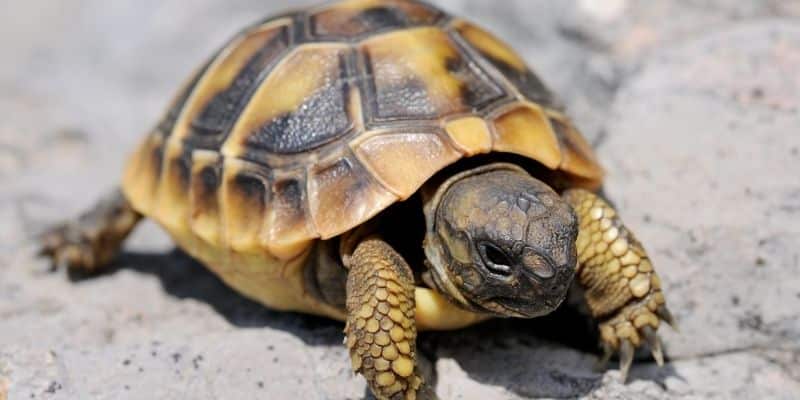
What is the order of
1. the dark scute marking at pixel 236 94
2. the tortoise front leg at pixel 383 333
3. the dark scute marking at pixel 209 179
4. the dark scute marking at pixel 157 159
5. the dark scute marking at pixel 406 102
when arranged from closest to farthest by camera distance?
the tortoise front leg at pixel 383 333 → the dark scute marking at pixel 406 102 → the dark scute marking at pixel 209 179 → the dark scute marking at pixel 236 94 → the dark scute marking at pixel 157 159

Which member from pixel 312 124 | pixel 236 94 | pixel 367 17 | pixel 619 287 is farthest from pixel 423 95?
pixel 619 287

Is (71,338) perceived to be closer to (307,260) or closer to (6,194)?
(307,260)

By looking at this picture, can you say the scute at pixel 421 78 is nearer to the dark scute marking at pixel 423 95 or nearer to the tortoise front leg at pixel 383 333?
the dark scute marking at pixel 423 95

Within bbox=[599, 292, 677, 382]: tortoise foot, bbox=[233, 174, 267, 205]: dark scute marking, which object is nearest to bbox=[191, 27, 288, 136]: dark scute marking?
bbox=[233, 174, 267, 205]: dark scute marking

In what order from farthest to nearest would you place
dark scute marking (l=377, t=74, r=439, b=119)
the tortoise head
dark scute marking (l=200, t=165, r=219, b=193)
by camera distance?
dark scute marking (l=200, t=165, r=219, b=193) < dark scute marking (l=377, t=74, r=439, b=119) < the tortoise head

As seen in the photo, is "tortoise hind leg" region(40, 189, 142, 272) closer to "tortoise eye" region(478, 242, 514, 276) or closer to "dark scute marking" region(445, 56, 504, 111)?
"dark scute marking" region(445, 56, 504, 111)

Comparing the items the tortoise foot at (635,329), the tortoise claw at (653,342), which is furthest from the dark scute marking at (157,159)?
the tortoise claw at (653,342)
